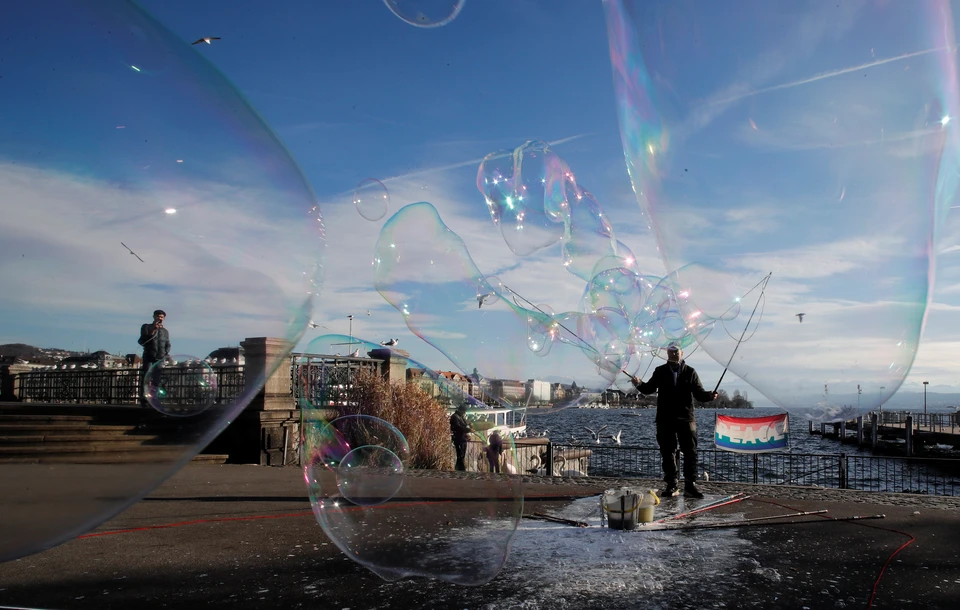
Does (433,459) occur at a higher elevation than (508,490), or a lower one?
lower

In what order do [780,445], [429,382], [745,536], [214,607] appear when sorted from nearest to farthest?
[214,607] → [745,536] → [780,445] → [429,382]

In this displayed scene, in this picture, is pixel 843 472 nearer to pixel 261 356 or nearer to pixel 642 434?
pixel 261 356

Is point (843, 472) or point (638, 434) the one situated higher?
point (843, 472)

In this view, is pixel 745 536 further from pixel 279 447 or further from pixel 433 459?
pixel 279 447

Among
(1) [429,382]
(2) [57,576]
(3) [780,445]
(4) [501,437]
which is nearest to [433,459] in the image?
(1) [429,382]

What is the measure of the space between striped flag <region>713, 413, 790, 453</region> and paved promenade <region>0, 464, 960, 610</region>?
181 inches

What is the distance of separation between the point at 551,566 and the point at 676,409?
341cm

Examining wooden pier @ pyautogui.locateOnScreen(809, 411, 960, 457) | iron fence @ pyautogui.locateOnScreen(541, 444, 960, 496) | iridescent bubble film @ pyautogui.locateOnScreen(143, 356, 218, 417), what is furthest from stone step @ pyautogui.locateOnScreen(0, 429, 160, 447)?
wooden pier @ pyautogui.locateOnScreen(809, 411, 960, 457)

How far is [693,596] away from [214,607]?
2.90m

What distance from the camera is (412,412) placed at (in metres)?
13.0

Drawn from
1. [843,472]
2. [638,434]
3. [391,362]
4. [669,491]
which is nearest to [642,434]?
[638,434]

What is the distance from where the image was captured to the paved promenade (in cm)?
421

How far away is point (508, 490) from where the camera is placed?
179 inches

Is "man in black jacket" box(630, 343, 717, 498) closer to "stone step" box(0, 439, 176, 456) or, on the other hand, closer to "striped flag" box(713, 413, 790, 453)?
"striped flag" box(713, 413, 790, 453)
